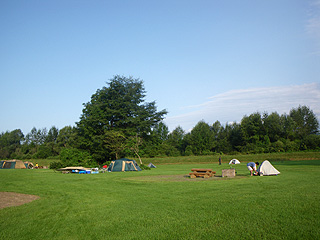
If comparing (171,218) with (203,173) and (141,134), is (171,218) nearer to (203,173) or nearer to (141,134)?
(203,173)

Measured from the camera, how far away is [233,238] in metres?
5.88

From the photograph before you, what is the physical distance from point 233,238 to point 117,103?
161 ft

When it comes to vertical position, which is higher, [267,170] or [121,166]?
[267,170]

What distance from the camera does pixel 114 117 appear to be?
2186 inches

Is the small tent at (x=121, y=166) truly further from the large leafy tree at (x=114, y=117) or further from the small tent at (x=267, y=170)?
the small tent at (x=267, y=170)

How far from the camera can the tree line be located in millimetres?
51938

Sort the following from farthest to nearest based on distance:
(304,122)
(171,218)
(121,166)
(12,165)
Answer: (304,122), (12,165), (121,166), (171,218)

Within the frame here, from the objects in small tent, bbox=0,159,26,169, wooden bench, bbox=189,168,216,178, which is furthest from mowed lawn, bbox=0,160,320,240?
small tent, bbox=0,159,26,169

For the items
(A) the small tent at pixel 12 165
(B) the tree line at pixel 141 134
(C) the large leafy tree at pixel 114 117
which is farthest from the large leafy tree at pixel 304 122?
(A) the small tent at pixel 12 165

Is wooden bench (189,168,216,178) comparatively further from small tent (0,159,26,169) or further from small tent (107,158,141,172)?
small tent (0,159,26,169)

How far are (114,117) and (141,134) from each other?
22.4 ft

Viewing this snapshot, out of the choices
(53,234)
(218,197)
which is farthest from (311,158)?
(53,234)

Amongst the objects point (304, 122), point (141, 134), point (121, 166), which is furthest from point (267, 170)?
point (304, 122)

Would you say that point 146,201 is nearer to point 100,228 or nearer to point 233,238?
point 100,228
